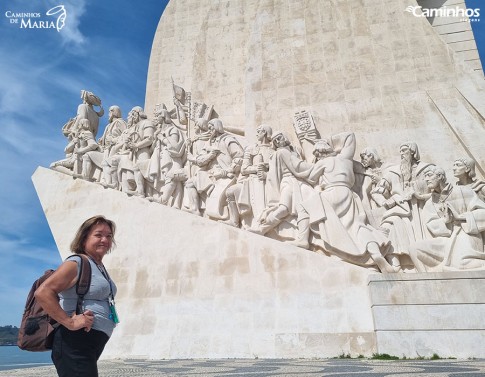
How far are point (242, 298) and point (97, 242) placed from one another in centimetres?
456

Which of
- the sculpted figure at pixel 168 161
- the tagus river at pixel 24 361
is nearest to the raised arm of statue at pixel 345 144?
the sculpted figure at pixel 168 161

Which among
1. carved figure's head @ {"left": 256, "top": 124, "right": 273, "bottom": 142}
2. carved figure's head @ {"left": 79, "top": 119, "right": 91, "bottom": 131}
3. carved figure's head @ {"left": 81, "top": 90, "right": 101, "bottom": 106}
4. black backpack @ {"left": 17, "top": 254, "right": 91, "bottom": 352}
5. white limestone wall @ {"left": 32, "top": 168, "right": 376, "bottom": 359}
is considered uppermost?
carved figure's head @ {"left": 81, "top": 90, "right": 101, "bottom": 106}

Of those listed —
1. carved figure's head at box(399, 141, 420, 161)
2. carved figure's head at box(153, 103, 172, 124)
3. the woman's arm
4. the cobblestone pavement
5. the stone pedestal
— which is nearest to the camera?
the woman's arm

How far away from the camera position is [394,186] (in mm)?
6422

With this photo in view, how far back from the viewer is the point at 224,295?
237 inches

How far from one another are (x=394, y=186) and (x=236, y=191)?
2.41 metres

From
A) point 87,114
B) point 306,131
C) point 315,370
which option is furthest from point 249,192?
point 87,114

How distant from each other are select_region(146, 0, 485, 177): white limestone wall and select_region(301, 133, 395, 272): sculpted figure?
3.07ft

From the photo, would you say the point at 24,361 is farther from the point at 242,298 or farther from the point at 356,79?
the point at 356,79

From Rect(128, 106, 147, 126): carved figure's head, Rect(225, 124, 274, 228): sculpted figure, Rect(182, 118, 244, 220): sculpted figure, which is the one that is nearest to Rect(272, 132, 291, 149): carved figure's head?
Rect(225, 124, 274, 228): sculpted figure

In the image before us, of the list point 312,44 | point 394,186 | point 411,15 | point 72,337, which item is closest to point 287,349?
point 394,186

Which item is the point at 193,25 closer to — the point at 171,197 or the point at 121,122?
the point at 121,122

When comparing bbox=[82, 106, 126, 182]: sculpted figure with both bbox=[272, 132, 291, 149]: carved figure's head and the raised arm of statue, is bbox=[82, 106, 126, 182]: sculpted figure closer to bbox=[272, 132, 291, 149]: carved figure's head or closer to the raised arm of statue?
bbox=[272, 132, 291, 149]: carved figure's head

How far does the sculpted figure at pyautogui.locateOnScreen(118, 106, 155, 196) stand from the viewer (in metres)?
8.01
